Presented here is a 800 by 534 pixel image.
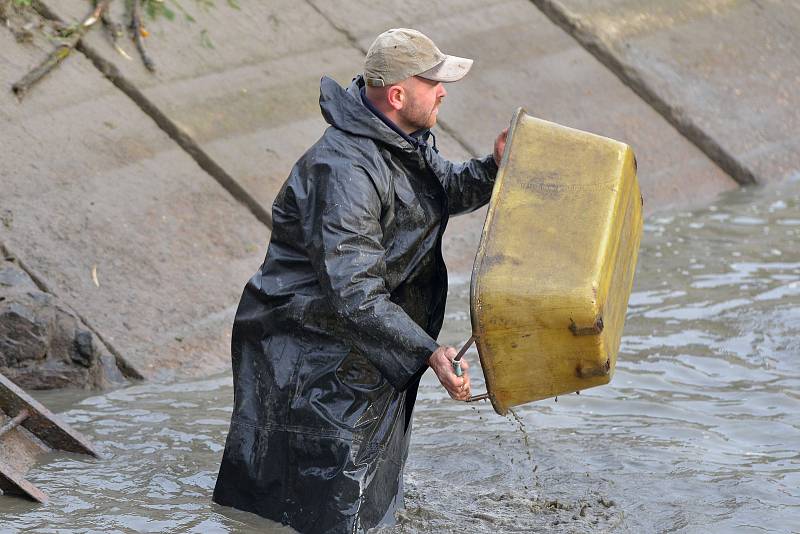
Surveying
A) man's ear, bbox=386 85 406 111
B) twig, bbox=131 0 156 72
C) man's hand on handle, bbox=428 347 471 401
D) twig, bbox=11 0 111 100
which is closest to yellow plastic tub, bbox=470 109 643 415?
man's hand on handle, bbox=428 347 471 401

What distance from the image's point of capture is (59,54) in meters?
7.08

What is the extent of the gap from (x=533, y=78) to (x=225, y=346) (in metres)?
3.94

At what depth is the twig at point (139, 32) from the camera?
740 centimetres

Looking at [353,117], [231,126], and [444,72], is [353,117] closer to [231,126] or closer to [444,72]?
[444,72]

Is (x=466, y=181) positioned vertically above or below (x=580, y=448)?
above

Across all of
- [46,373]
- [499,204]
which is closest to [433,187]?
[499,204]

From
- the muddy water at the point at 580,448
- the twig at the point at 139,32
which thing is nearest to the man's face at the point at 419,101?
the muddy water at the point at 580,448

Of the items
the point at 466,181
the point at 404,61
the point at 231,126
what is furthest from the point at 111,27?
the point at 404,61

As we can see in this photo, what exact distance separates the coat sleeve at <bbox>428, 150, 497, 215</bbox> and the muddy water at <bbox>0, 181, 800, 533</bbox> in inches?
42.1

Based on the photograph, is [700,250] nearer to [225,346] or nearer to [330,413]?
[225,346]

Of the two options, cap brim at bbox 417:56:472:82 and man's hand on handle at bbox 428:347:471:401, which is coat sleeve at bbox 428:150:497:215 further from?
man's hand on handle at bbox 428:347:471:401

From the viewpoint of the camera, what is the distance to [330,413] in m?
4.04

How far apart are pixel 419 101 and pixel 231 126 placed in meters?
3.46

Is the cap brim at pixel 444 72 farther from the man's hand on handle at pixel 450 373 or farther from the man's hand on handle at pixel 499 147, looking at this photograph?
the man's hand on handle at pixel 450 373
